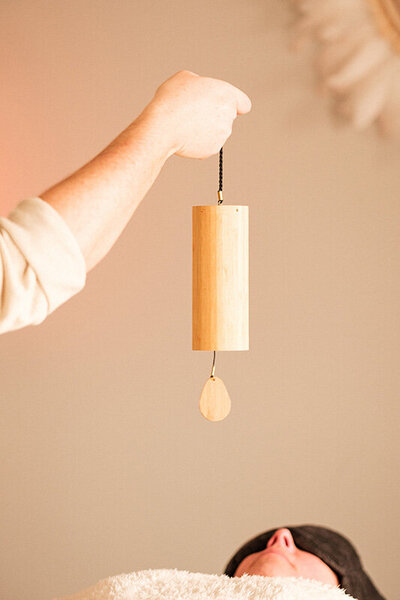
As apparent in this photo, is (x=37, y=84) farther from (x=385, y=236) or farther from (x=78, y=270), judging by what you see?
(x=78, y=270)

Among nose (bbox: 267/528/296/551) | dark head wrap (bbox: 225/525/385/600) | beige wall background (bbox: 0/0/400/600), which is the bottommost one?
dark head wrap (bbox: 225/525/385/600)

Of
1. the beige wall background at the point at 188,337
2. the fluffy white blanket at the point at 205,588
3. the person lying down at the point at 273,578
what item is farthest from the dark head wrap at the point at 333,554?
the beige wall background at the point at 188,337

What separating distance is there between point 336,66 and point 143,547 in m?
1.10

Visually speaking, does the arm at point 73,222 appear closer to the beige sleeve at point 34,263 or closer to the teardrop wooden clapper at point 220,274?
the beige sleeve at point 34,263

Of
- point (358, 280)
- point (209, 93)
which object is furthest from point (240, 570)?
point (209, 93)

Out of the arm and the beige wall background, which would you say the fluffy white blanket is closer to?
the beige wall background

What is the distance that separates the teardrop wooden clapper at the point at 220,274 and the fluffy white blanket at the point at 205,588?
347 millimetres

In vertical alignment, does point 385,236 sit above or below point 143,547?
above

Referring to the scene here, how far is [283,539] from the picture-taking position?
125 centimetres

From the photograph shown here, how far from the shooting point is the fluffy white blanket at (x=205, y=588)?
1.04 m

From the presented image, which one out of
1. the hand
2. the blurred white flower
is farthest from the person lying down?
the blurred white flower

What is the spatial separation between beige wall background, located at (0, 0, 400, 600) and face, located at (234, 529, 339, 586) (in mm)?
408

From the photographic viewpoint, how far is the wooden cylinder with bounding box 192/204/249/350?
94cm

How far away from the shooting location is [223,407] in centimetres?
102
